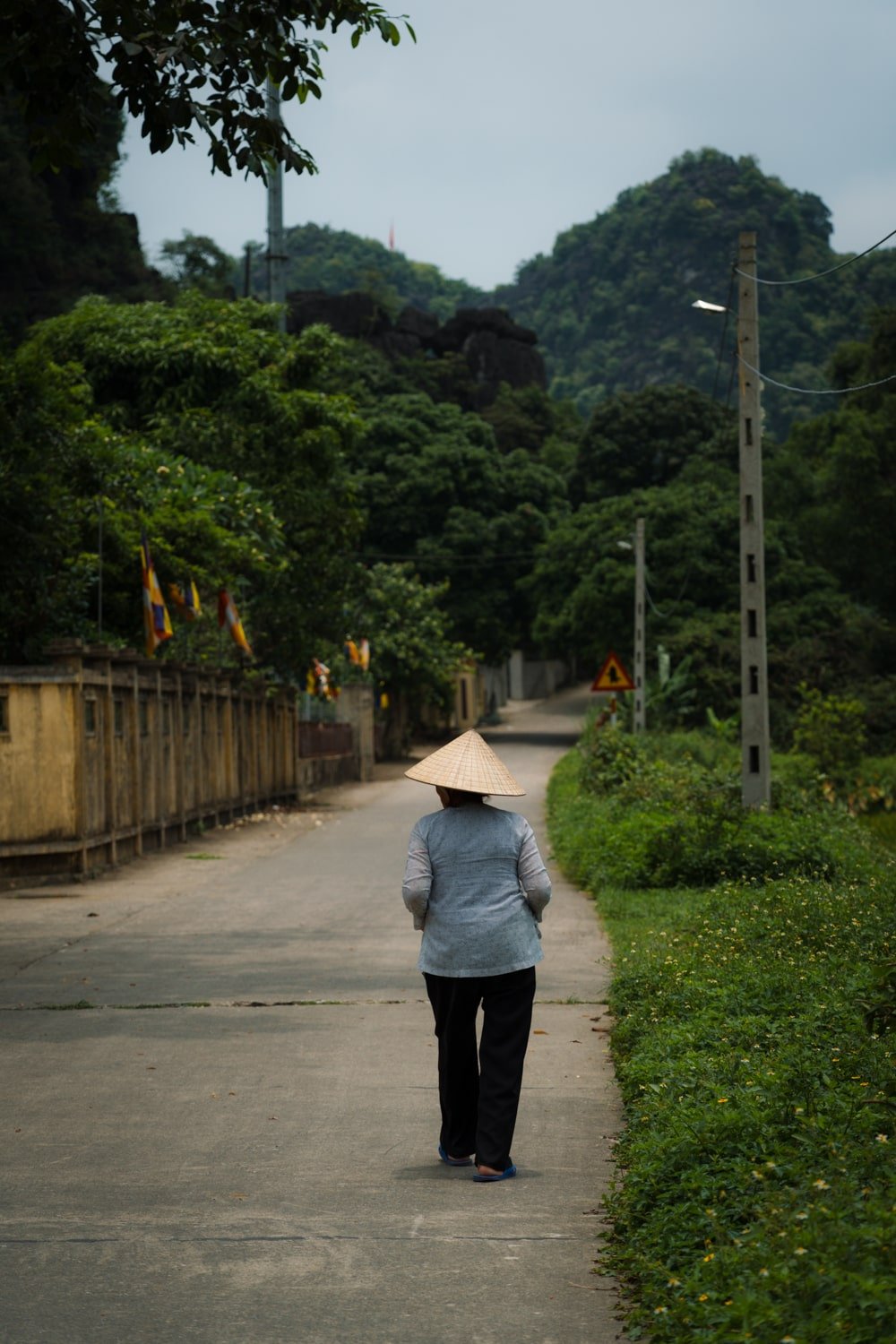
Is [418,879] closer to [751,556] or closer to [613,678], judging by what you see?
[751,556]

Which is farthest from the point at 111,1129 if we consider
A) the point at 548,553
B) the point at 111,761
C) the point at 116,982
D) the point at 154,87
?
the point at 548,553

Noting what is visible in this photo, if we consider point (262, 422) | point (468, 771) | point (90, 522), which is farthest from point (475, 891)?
point (262, 422)

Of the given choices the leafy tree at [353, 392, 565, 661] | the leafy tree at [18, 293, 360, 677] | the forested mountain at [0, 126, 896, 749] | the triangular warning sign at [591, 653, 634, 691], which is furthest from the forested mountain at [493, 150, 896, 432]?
the triangular warning sign at [591, 653, 634, 691]

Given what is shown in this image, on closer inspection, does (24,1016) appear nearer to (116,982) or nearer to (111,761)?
(116,982)

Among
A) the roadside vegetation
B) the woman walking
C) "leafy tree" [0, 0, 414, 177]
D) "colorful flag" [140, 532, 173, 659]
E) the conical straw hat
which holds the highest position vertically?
"leafy tree" [0, 0, 414, 177]

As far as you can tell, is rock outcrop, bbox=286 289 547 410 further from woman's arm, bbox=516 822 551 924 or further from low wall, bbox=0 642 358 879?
woman's arm, bbox=516 822 551 924

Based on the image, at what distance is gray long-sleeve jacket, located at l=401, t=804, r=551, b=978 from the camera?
6.51m

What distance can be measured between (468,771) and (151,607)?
1599cm

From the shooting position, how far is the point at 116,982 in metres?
11.1

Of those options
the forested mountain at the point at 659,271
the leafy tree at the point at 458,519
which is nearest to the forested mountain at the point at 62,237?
the leafy tree at the point at 458,519

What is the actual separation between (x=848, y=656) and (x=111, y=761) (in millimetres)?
35949

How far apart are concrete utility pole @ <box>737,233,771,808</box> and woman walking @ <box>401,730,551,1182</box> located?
10.6 m

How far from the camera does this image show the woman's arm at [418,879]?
657 centimetres

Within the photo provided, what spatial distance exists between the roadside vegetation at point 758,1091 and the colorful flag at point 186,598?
37.0 feet
